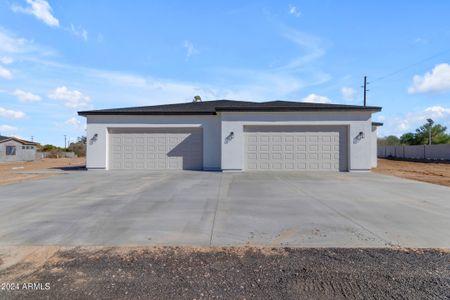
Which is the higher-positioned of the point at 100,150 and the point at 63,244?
the point at 100,150

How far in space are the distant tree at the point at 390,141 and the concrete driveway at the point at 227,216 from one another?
57.0m

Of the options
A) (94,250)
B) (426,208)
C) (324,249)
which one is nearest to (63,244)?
(94,250)

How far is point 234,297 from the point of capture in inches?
126

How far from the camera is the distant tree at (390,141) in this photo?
62.1 meters

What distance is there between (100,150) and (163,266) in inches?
622

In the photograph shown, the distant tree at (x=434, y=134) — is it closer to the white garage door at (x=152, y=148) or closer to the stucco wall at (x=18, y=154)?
the white garage door at (x=152, y=148)

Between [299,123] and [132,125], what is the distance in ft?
31.0

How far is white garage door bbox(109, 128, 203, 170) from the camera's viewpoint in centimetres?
1850

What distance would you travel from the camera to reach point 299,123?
17141mm

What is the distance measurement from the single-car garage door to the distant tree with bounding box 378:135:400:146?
165 ft

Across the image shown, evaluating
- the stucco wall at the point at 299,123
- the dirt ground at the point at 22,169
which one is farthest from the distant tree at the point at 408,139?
the dirt ground at the point at 22,169

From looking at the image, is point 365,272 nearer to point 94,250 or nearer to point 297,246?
point 297,246

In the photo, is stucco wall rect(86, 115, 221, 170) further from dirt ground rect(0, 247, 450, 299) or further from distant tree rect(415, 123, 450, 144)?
distant tree rect(415, 123, 450, 144)

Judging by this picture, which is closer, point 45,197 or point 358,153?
point 45,197
